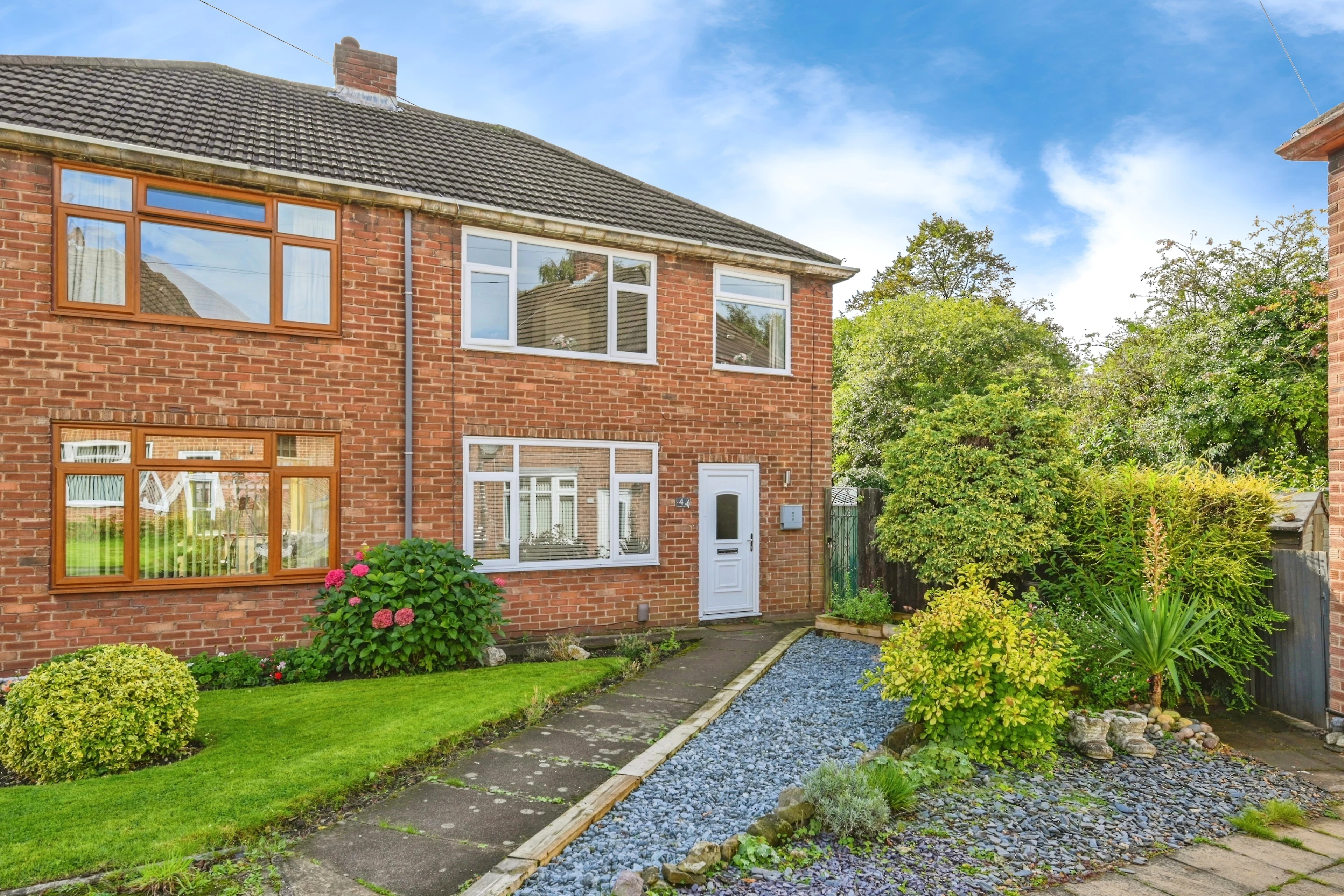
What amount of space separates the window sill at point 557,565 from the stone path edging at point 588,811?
141 inches

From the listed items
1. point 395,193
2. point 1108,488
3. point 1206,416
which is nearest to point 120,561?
point 395,193

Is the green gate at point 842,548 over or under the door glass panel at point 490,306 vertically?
under

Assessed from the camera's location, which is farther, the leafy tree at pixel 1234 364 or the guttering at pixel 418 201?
the leafy tree at pixel 1234 364

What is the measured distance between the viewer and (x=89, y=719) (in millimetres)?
4969

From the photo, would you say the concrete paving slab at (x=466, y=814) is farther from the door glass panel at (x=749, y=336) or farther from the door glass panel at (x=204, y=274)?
the door glass panel at (x=749, y=336)

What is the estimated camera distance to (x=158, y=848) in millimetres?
3803

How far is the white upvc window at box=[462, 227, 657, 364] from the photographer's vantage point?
976cm

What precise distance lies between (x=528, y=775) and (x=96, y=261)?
690 cm

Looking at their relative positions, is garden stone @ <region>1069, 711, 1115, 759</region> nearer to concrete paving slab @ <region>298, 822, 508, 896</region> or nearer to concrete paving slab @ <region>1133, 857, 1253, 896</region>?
concrete paving slab @ <region>1133, 857, 1253, 896</region>

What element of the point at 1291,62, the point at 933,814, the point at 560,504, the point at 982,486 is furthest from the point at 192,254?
the point at 1291,62

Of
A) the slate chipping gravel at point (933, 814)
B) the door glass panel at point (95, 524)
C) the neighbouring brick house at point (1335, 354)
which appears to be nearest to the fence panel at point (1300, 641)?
the neighbouring brick house at point (1335, 354)

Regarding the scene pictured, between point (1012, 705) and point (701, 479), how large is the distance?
648 cm

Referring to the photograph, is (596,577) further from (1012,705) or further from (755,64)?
(755,64)

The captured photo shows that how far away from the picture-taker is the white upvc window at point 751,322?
11.5 metres
